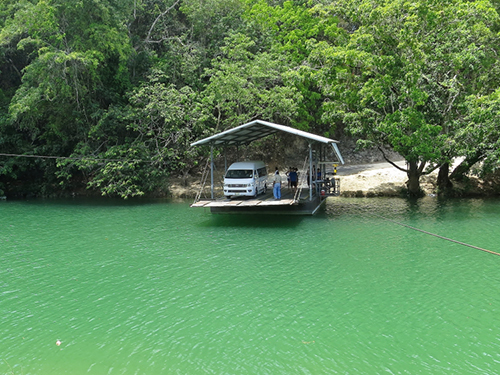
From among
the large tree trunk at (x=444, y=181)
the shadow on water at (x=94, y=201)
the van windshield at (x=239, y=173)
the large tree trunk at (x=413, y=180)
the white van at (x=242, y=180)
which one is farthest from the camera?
the shadow on water at (x=94, y=201)

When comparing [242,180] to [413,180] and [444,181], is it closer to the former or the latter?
[413,180]

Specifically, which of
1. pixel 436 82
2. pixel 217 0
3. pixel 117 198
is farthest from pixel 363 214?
pixel 217 0

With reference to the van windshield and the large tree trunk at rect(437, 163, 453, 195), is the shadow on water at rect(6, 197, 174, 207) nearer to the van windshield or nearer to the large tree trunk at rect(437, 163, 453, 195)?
the van windshield

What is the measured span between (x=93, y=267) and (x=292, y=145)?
30218 millimetres

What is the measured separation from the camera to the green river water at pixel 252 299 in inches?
299

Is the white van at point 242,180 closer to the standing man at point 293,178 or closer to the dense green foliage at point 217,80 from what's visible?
the standing man at point 293,178

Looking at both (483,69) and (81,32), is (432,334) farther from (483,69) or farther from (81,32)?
(81,32)

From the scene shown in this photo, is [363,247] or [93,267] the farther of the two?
[363,247]

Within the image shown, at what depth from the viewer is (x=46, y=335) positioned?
8.64 metres

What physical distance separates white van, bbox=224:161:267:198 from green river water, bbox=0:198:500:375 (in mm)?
2011

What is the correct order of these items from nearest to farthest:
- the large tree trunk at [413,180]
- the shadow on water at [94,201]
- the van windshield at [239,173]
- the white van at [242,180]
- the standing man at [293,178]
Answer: the white van at [242,180]
the van windshield at [239,173]
the standing man at [293,178]
the large tree trunk at [413,180]
the shadow on water at [94,201]

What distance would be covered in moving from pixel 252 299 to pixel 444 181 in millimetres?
22939

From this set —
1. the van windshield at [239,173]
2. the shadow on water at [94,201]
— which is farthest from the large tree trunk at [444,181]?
the shadow on water at [94,201]

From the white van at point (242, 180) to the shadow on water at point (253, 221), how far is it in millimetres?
1361
